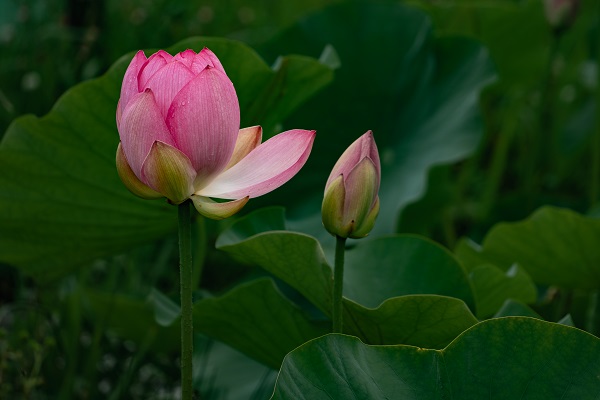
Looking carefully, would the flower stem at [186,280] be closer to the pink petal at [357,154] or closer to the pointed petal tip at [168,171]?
the pointed petal tip at [168,171]

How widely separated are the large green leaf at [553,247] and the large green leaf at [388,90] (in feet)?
0.96

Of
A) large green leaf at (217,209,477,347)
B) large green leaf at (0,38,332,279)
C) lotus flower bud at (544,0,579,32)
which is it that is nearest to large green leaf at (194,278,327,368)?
large green leaf at (217,209,477,347)

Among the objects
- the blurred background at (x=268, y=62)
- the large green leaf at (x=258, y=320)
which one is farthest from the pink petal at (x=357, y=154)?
the blurred background at (x=268, y=62)

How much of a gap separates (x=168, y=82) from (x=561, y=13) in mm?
1176

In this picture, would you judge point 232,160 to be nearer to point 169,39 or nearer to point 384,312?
point 384,312

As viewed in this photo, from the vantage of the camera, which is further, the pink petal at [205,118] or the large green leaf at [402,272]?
the large green leaf at [402,272]

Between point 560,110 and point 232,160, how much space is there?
210 centimetres

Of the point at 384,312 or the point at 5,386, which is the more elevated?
the point at 384,312

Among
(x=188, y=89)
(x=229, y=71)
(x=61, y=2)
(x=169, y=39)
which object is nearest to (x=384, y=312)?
(x=188, y=89)

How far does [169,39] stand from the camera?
2.20 metres

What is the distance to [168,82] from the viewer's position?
63 centimetres

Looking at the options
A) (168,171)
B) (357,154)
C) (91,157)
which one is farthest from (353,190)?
(91,157)

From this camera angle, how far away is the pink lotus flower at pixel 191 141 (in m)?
0.62

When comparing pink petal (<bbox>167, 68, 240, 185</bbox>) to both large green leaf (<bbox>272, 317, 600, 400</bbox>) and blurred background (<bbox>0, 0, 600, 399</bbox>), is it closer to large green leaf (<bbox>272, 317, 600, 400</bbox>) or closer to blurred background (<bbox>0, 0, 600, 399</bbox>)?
large green leaf (<bbox>272, 317, 600, 400</bbox>)
